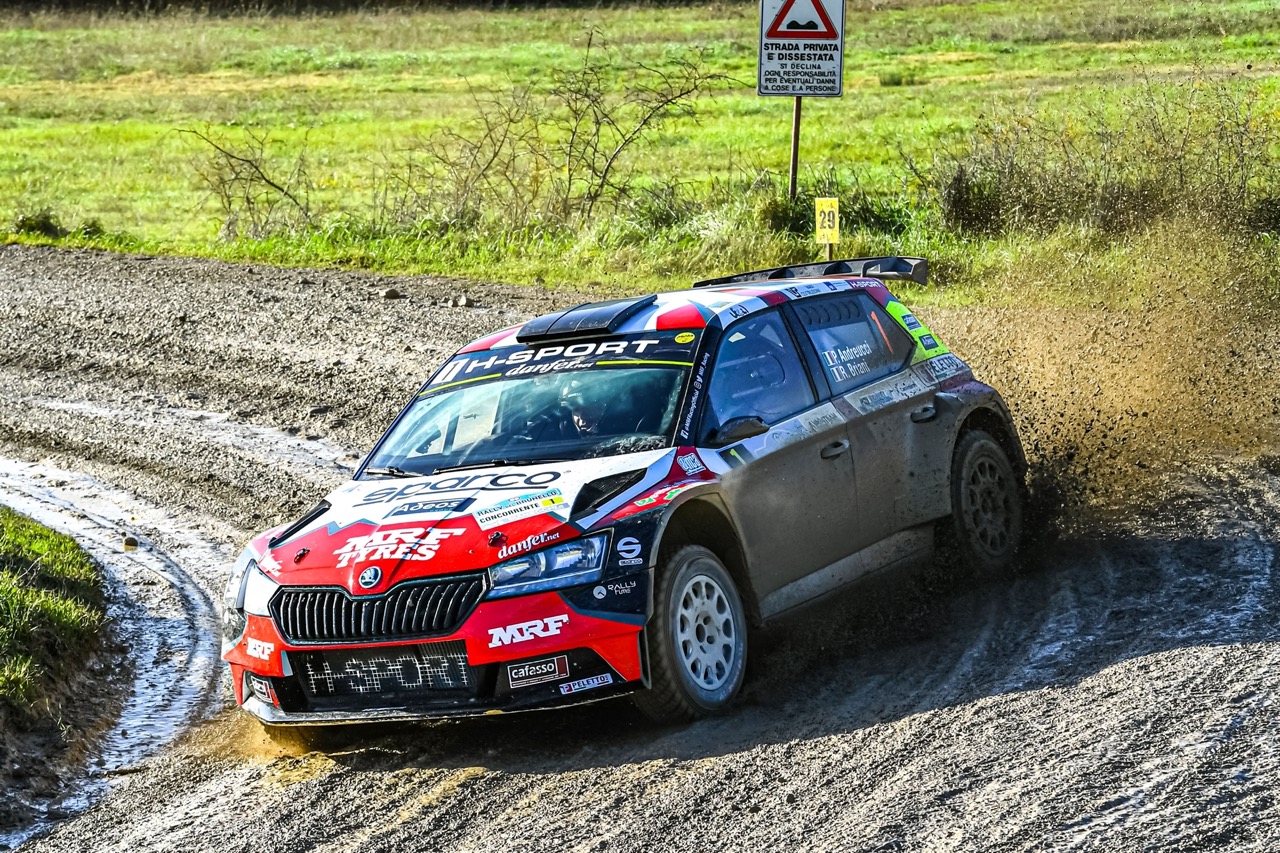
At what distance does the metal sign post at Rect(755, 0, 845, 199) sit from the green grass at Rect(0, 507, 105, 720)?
8.91 metres

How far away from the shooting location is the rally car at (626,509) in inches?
223

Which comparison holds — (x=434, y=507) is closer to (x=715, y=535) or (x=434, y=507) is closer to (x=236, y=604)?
(x=236, y=604)

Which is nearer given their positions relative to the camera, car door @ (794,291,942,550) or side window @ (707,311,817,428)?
side window @ (707,311,817,428)

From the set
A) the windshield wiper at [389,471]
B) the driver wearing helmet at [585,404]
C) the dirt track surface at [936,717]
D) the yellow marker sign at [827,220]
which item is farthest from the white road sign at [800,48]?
the windshield wiper at [389,471]

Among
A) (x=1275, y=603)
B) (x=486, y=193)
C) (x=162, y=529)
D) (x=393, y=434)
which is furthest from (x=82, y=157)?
(x=1275, y=603)

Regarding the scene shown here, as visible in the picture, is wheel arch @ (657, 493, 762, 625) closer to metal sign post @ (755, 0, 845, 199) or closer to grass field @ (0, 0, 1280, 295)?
metal sign post @ (755, 0, 845, 199)

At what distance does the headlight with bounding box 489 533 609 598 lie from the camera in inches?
222

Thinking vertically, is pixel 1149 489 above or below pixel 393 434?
below

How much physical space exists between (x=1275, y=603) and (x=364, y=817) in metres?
4.01

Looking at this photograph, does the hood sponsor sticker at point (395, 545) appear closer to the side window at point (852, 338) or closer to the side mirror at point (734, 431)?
the side mirror at point (734, 431)

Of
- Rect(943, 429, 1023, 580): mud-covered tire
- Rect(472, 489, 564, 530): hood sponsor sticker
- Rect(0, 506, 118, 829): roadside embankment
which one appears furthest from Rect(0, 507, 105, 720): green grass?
Rect(943, 429, 1023, 580): mud-covered tire

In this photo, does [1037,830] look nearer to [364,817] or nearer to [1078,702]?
[1078,702]

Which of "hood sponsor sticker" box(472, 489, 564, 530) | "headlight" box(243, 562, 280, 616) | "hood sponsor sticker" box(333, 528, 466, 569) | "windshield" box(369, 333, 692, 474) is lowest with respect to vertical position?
"headlight" box(243, 562, 280, 616)

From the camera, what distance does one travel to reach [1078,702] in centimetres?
569
